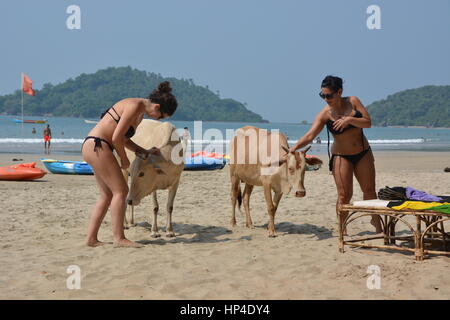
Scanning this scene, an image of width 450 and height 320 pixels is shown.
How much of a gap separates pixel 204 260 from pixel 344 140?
266 centimetres

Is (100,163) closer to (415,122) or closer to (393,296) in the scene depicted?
(393,296)

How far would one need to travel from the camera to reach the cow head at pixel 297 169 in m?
7.91

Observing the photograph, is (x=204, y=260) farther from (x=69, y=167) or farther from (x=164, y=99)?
(x=69, y=167)

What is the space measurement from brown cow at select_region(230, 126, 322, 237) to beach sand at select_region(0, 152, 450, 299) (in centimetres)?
61

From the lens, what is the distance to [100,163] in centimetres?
731

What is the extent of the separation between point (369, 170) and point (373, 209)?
4.17 ft

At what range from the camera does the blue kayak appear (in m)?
20.8

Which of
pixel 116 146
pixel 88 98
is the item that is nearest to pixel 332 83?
pixel 116 146

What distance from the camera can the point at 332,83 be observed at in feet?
25.4

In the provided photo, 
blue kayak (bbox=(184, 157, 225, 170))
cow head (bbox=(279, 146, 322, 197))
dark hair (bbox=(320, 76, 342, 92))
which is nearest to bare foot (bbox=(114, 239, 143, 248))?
cow head (bbox=(279, 146, 322, 197))

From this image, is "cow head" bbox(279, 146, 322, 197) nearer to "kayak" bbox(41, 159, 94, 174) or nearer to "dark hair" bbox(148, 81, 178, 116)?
"dark hair" bbox(148, 81, 178, 116)

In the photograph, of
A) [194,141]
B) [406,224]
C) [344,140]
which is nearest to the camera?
[406,224]

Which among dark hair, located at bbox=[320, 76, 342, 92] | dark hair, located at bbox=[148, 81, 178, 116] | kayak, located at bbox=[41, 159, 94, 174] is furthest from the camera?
kayak, located at bbox=[41, 159, 94, 174]
